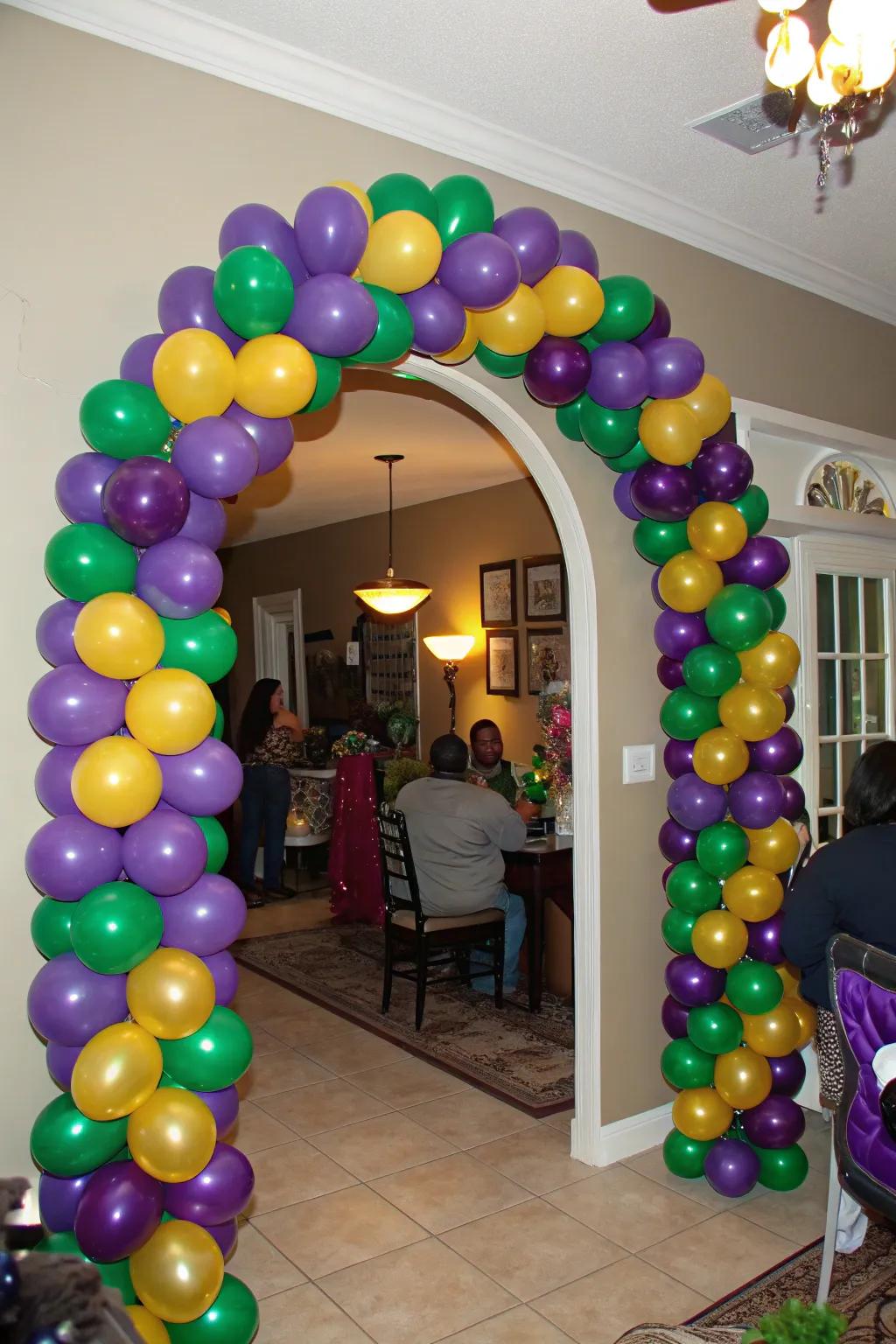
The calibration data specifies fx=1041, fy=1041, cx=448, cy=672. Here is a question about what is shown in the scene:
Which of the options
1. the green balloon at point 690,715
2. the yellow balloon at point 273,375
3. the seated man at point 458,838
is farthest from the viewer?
the seated man at point 458,838

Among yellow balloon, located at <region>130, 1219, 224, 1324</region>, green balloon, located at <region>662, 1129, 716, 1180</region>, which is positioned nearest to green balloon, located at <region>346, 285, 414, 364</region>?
yellow balloon, located at <region>130, 1219, 224, 1324</region>

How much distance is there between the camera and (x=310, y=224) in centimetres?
221

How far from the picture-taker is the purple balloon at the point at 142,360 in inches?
86.6

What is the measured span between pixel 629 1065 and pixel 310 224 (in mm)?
2645

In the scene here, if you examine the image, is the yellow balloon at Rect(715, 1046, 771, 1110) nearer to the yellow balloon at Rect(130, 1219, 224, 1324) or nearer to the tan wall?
the yellow balloon at Rect(130, 1219, 224, 1324)

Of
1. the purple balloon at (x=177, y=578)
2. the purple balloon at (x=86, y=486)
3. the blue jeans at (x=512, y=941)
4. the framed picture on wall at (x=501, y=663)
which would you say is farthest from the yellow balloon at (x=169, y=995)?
the framed picture on wall at (x=501, y=663)

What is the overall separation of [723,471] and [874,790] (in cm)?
103

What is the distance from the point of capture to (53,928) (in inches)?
80.4

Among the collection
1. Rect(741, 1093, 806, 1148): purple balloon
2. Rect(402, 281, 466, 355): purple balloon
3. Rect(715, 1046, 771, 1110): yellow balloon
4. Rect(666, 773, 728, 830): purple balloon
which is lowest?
Rect(741, 1093, 806, 1148): purple balloon

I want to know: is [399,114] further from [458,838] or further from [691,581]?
[458,838]

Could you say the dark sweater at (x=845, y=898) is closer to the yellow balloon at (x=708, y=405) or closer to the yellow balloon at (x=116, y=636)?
the yellow balloon at (x=708, y=405)

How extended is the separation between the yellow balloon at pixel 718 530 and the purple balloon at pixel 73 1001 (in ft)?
6.46

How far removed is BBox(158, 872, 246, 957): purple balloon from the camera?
207 centimetres

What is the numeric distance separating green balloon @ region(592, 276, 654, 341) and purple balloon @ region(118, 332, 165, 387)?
1225mm
